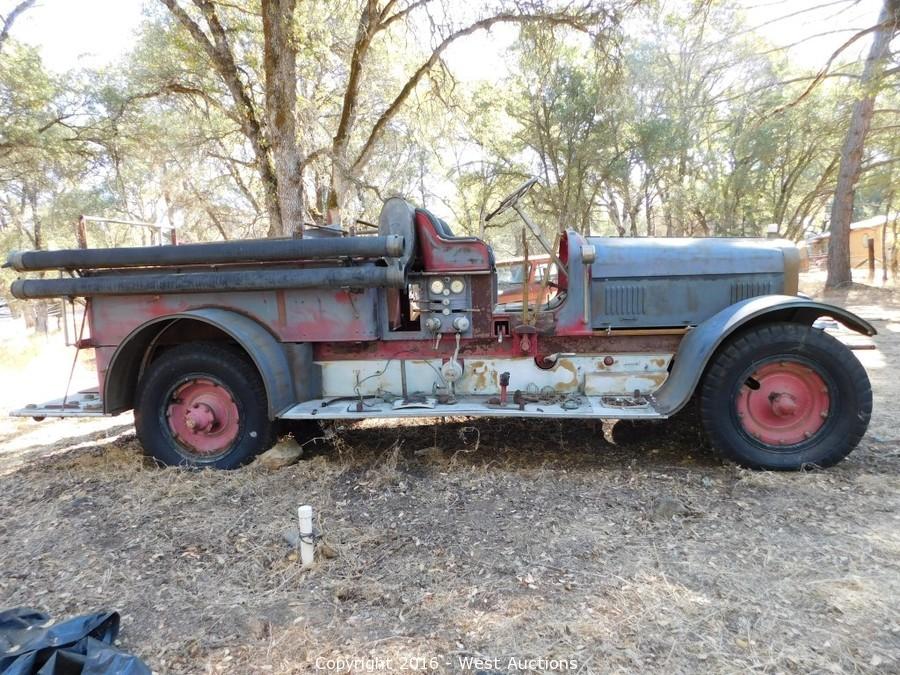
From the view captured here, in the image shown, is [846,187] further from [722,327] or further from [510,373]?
[510,373]

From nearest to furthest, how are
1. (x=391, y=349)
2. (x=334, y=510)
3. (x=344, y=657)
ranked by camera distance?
(x=344, y=657) → (x=334, y=510) → (x=391, y=349)

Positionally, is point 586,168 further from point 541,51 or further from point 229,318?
point 229,318

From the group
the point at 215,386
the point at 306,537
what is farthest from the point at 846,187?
the point at 306,537

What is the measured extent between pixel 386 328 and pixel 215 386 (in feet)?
4.29

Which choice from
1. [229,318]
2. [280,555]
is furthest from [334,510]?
[229,318]

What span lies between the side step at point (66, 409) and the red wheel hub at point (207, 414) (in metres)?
0.49

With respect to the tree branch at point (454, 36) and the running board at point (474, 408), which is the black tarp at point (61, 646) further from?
the tree branch at point (454, 36)

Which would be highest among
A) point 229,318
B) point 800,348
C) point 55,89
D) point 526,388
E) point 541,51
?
point 55,89

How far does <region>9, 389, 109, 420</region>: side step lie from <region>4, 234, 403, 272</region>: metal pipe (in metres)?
0.99

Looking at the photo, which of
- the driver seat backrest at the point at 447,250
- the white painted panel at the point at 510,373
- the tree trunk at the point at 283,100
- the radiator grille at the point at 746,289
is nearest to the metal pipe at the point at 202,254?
the driver seat backrest at the point at 447,250

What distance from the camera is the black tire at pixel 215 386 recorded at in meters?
3.92

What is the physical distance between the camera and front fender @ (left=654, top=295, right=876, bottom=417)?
135 inches

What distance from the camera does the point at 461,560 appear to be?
2613mm

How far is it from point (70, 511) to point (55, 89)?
1083 centimetres
